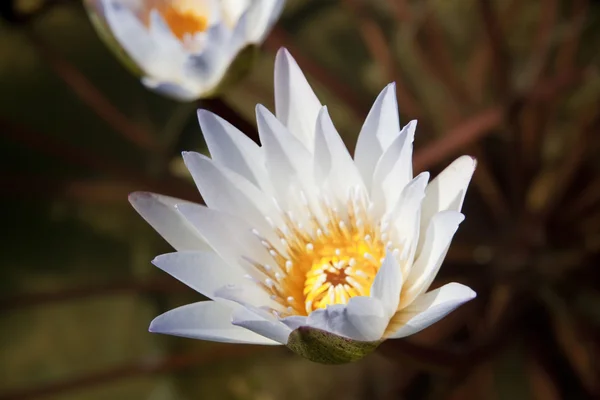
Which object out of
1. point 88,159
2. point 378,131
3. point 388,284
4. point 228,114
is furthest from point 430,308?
point 88,159

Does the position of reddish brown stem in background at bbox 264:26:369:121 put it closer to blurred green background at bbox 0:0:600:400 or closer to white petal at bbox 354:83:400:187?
blurred green background at bbox 0:0:600:400

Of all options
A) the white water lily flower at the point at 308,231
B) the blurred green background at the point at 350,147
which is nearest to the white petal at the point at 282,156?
the white water lily flower at the point at 308,231

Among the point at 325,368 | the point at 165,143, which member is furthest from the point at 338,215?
the point at 165,143

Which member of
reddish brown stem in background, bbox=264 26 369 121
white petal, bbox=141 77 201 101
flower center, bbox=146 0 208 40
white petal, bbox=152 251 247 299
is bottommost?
white petal, bbox=152 251 247 299

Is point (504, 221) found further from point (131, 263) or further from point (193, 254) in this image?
point (131, 263)

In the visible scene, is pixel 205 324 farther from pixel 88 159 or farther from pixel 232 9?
pixel 88 159

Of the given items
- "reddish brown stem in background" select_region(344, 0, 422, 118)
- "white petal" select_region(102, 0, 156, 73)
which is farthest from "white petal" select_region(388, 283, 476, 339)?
"reddish brown stem in background" select_region(344, 0, 422, 118)

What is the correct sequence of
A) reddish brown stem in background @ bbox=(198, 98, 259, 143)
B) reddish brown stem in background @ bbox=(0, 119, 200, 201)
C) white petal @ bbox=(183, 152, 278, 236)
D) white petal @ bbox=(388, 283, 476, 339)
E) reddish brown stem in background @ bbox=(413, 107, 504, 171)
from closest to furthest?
white petal @ bbox=(388, 283, 476, 339)
white petal @ bbox=(183, 152, 278, 236)
reddish brown stem in background @ bbox=(198, 98, 259, 143)
reddish brown stem in background @ bbox=(413, 107, 504, 171)
reddish brown stem in background @ bbox=(0, 119, 200, 201)

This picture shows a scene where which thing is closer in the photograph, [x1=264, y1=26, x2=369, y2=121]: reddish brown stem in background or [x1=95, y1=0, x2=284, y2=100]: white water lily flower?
[x1=95, y1=0, x2=284, y2=100]: white water lily flower

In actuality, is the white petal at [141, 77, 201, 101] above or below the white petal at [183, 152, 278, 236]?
above
